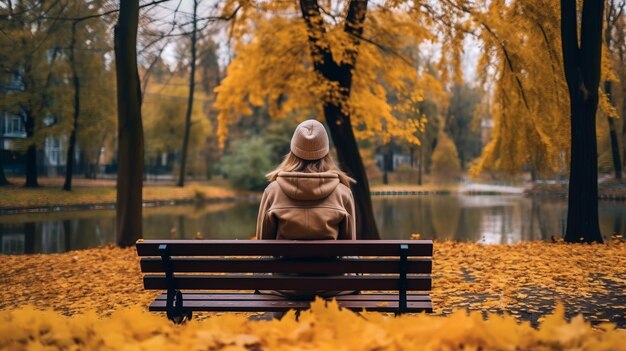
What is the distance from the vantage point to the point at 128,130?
1078 centimetres

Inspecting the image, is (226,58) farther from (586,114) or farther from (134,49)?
(586,114)

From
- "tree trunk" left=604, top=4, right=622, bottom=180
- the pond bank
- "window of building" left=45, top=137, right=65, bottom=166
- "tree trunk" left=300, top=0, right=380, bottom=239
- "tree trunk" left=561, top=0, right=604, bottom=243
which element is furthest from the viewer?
"window of building" left=45, top=137, right=65, bottom=166

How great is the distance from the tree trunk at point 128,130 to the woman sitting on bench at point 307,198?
713 cm

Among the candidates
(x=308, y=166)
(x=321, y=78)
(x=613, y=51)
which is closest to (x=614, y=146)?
(x=613, y=51)

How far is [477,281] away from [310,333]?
5009 mm

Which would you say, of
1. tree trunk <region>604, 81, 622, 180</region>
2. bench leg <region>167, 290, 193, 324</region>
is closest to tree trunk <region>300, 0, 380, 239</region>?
tree trunk <region>604, 81, 622, 180</region>

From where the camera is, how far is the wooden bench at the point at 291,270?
3.92m

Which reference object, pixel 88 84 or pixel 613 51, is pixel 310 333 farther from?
pixel 88 84

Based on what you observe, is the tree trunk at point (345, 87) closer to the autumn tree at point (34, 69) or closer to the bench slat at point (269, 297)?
the autumn tree at point (34, 69)

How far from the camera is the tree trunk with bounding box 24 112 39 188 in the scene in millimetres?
16319

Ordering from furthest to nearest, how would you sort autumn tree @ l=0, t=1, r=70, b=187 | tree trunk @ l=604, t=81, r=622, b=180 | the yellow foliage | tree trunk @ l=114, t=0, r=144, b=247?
tree trunk @ l=604, t=81, r=622, b=180, the yellow foliage, autumn tree @ l=0, t=1, r=70, b=187, tree trunk @ l=114, t=0, r=144, b=247

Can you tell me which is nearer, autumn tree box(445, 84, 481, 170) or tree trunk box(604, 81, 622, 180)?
tree trunk box(604, 81, 622, 180)

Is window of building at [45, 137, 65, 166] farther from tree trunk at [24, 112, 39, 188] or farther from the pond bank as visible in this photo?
tree trunk at [24, 112, 39, 188]

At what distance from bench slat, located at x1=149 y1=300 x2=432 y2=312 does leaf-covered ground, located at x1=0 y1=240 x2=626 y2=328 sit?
2.16 feet
